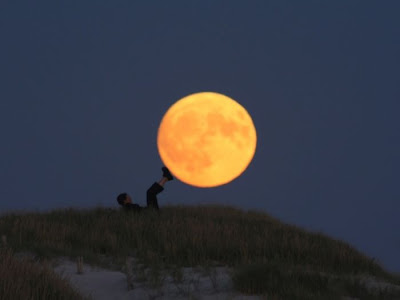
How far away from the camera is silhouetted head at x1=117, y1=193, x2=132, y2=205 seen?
14.3 metres

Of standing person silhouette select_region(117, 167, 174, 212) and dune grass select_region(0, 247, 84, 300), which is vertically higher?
standing person silhouette select_region(117, 167, 174, 212)

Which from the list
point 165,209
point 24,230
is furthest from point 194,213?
point 24,230

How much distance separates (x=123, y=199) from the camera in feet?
46.9

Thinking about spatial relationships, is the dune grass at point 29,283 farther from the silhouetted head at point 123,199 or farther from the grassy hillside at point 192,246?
the silhouetted head at point 123,199

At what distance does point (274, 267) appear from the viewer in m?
6.95

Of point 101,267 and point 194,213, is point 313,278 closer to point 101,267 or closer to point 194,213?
point 101,267

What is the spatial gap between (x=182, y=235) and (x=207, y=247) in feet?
2.93

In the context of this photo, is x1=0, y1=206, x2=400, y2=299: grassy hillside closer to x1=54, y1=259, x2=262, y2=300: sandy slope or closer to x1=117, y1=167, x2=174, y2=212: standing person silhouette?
x1=54, y1=259, x2=262, y2=300: sandy slope

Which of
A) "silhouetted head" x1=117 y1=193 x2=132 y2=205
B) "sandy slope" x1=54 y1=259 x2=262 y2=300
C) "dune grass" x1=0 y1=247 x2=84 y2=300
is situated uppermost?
"silhouetted head" x1=117 y1=193 x2=132 y2=205

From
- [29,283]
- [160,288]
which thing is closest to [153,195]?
[160,288]

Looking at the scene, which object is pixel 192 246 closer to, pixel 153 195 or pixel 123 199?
pixel 153 195

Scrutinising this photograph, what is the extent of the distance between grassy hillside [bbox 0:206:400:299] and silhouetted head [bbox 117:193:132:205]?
583mm

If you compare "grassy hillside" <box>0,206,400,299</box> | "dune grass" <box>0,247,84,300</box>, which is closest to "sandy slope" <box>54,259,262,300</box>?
"grassy hillside" <box>0,206,400,299</box>

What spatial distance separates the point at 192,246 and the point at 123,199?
4.67m
